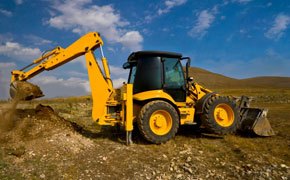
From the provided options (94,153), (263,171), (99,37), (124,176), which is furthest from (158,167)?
(99,37)

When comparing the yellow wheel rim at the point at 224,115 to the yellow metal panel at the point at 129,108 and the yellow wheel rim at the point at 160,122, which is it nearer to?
the yellow wheel rim at the point at 160,122

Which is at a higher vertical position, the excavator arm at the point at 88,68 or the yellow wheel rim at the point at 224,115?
the excavator arm at the point at 88,68

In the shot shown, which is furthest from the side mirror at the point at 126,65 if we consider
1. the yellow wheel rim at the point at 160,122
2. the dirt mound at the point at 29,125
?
the dirt mound at the point at 29,125

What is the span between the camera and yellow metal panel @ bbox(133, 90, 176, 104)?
24.8 feet

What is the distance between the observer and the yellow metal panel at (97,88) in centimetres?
791

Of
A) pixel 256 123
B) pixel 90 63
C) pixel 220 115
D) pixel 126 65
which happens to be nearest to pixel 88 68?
pixel 90 63

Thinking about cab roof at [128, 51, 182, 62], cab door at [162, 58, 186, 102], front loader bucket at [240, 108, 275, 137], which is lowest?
front loader bucket at [240, 108, 275, 137]

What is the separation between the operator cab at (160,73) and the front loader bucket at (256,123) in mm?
2182

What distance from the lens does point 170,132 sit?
756cm

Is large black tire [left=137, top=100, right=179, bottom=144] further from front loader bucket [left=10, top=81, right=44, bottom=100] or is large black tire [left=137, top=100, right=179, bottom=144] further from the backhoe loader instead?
front loader bucket [left=10, top=81, right=44, bottom=100]

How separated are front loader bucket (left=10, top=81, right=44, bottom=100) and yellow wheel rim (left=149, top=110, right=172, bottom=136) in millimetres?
3913

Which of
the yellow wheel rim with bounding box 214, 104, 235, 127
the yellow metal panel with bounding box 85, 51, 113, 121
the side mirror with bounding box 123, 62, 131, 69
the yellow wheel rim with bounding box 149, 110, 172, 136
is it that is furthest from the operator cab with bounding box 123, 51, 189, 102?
the yellow wheel rim with bounding box 214, 104, 235, 127

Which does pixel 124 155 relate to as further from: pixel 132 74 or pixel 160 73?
pixel 132 74

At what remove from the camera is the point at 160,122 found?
7.52 m
